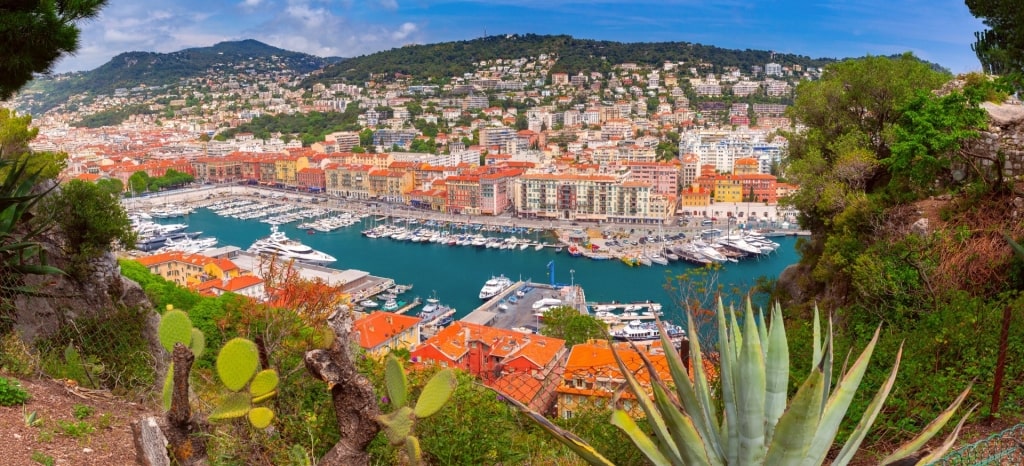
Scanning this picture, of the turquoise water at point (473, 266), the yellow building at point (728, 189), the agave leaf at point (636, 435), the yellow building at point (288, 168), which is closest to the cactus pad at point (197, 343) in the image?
the agave leaf at point (636, 435)

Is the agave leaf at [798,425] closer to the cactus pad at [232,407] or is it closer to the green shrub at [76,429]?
the cactus pad at [232,407]

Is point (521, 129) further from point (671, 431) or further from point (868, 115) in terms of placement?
point (671, 431)

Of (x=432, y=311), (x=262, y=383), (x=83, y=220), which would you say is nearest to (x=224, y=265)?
(x=432, y=311)

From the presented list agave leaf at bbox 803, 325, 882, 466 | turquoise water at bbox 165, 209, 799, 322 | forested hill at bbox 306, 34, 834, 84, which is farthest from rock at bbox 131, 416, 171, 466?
forested hill at bbox 306, 34, 834, 84

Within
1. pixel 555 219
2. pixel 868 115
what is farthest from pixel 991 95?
pixel 555 219

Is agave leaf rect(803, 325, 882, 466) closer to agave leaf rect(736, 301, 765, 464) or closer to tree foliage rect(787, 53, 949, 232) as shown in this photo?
agave leaf rect(736, 301, 765, 464)

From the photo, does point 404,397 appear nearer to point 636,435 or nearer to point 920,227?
point 636,435
